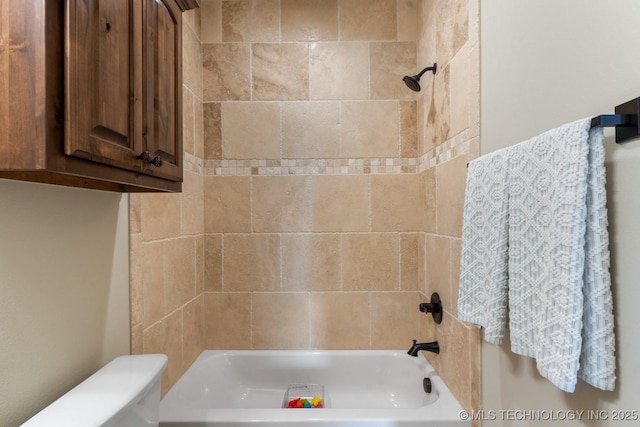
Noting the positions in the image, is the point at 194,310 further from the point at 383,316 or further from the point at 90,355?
the point at 383,316

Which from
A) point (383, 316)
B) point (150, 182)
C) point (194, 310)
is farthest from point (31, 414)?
point (383, 316)

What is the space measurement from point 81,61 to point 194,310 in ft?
5.25

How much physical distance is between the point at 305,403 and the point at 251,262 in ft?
2.74

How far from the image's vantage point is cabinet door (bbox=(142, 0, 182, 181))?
3.16 feet

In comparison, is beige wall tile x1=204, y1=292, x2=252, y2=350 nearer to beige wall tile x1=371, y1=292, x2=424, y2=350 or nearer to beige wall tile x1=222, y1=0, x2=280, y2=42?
beige wall tile x1=371, y1=292, x2=424, y2=350

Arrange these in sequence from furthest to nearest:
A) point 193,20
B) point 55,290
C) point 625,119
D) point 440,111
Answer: point 193,20 → point 440,111 → point 55,290 → point 625,119

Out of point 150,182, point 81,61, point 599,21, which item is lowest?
point 150,182

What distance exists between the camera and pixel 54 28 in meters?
0.63

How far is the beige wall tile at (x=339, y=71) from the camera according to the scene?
2.18 meters

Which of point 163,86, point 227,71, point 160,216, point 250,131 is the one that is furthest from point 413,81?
point 160,216

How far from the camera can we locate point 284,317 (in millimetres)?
2197

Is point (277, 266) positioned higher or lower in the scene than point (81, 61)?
lower

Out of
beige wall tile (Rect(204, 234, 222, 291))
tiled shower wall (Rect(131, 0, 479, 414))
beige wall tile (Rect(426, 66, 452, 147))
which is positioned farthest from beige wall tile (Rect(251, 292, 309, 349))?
beige wall tile (Rect(426, 66, 452, 147))

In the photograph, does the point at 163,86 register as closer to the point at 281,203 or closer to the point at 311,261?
the point at 281,203
